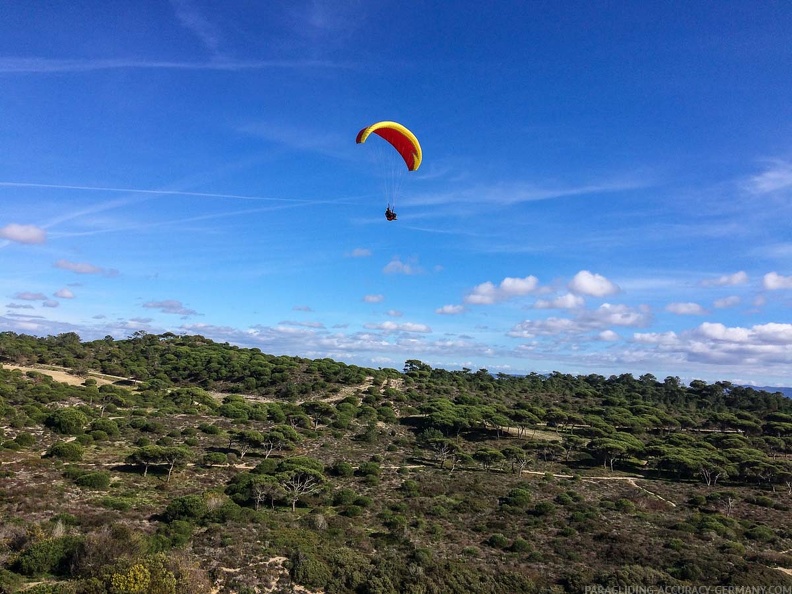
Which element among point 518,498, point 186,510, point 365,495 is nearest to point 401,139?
point 365,495

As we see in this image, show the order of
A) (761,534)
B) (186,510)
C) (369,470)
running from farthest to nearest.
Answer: (369,470) → (761,534) → (186,510)

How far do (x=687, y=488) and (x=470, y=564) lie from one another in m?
34.3

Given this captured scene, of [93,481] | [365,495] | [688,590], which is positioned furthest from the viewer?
[365,495]

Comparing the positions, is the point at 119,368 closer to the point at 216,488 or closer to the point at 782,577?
the point at 216,488

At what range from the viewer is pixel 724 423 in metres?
76.0

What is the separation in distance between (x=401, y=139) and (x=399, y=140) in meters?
0.35

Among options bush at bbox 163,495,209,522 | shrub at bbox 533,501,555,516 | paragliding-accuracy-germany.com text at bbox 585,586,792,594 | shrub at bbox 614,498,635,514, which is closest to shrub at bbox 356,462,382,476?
shrub at bbox 533,501,555,516

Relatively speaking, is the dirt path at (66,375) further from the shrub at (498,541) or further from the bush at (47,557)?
the shrub at (498,541)

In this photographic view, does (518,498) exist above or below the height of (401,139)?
below

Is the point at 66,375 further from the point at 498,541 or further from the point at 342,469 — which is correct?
the point at 498,541

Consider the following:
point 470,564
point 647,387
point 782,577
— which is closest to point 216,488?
point 470,564

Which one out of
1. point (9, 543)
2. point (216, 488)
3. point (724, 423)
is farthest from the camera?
point (724, 423)

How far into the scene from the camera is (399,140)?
1380 inches

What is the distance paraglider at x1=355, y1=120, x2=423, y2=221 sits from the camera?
3181 centimetres
